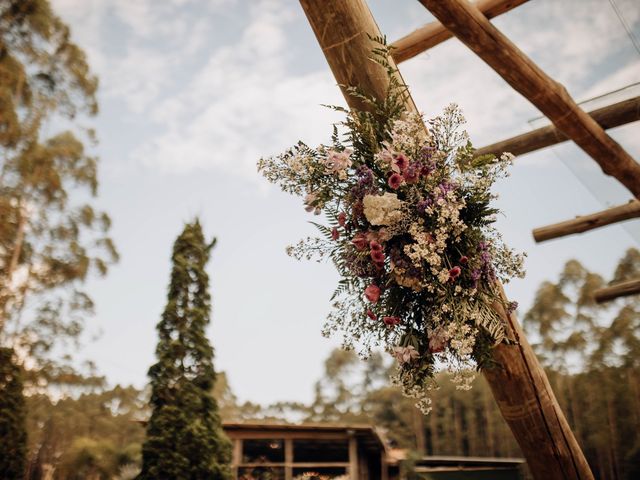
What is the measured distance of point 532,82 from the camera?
225 centimetres

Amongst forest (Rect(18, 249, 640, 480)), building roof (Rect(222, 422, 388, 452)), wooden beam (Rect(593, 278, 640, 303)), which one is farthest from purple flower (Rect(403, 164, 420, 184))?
forest (Rect(18, 249, 640, 480))

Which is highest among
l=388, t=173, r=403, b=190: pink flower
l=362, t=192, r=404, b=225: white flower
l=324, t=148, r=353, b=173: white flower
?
l=324, t=148, r=353, b=173: white flower

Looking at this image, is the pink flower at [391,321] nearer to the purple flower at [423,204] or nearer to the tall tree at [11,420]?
the purple flower at [423,204]

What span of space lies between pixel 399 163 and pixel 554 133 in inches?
95.0

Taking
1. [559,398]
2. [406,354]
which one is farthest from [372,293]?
[559,398]

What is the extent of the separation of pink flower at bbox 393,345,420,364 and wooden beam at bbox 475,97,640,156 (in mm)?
1988

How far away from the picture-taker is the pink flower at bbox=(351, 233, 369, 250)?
1.70 metres

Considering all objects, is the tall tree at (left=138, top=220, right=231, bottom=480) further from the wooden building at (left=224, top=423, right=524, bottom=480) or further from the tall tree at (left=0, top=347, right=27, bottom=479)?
the tall tree at (left=0, top=347, right=27, bottom=479)

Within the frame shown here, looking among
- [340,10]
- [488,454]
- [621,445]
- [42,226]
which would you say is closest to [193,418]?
[42,226]

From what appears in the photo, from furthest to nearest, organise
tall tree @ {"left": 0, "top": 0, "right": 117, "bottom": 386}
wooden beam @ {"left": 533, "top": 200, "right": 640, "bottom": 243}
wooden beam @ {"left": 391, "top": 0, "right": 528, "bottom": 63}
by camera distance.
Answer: tall tree @ {"left": 0, "top": 0, "right": 117, "bottom": 386} < wooden beam @ {"left": 533, "top": 200, "right": 640, "bottom": 243} < wooden beam @ {"left": 391, "top": 0, "right": 528, "bottom": 63}

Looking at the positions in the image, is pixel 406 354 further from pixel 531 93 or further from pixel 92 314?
pixel 92 314

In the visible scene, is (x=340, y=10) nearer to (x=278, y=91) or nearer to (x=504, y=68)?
(x=504, y=68)

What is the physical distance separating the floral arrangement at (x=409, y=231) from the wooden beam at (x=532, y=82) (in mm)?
365

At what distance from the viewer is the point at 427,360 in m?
1.72
